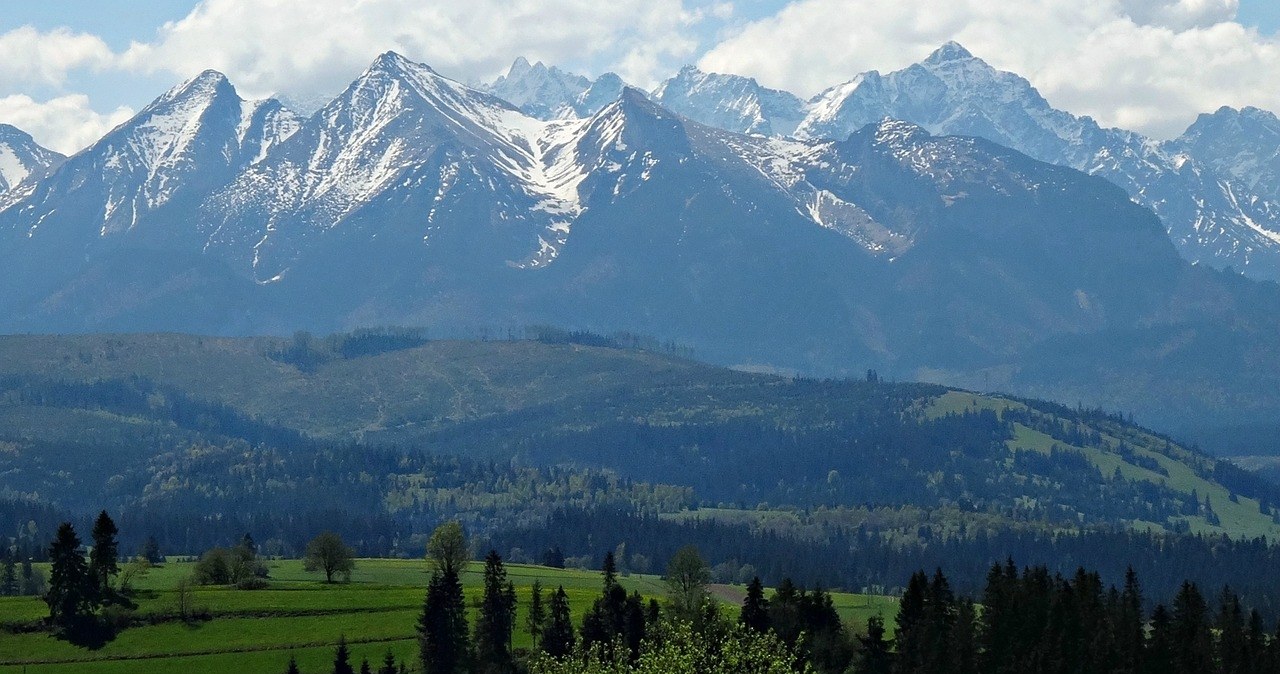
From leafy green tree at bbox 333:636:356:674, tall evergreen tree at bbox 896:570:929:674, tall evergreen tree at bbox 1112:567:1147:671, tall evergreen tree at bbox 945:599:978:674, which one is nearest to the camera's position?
tall evergreen tree at bbox 1112:567:1147:671

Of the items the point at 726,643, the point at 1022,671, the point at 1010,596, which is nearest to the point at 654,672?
the point at 726,643

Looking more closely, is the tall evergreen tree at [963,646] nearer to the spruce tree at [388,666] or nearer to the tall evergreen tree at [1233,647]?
the tall evergreen tree at [1233,647]

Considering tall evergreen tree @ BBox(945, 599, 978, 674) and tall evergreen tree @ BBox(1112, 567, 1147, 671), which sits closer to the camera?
tall evergreen tree @ BBox(1112, 567, 1147, 671)

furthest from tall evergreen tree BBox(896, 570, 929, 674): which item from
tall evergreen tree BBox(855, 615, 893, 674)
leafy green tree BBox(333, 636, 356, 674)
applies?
leafy green tree BBox(333, 636, 356, 674)

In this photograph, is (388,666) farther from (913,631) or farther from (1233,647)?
(1233,647)

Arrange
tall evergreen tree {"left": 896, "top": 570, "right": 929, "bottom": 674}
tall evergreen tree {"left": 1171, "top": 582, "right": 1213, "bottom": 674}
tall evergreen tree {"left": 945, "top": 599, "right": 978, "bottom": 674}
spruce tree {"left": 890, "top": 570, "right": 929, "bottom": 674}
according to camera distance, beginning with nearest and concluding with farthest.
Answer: tall evergreen tree {"left": 1171, "top": 582, "right": 1213, "bottom": 674} → tall evergreen tree {"left": 945, "top": 599, "right": 978, "bottom": 674} → tall evergreen tree {"left": 896, "top": 570, "right": 929, "bottom": 674} → spruce tree {"left": 890, "top": 570, "right": 929, "bottom": 674}

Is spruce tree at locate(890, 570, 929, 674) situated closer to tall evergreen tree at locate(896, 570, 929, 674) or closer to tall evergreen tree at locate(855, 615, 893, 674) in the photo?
tall evergreen tree at locate(896, 570, 929, 674)

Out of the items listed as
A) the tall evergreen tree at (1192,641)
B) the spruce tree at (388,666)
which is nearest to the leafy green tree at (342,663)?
the spruce tree at (388,666)

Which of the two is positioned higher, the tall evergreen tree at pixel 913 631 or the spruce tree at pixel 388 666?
the tall evergreen tree at pixel 913 631

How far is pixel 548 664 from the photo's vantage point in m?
128

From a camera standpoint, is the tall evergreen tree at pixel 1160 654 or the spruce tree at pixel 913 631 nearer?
the tall evergreen tree at pixel 1160 654

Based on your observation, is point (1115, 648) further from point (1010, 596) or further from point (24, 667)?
point (24, 667)

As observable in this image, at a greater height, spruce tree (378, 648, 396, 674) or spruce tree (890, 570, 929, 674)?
spruce tree (890, 570, 929, 674)

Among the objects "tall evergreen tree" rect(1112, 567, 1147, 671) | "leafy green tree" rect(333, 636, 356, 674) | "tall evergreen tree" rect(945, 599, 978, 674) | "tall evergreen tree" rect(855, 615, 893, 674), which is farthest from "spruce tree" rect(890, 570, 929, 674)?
"leafy green tree" rect(333, 636, 356, 674)
